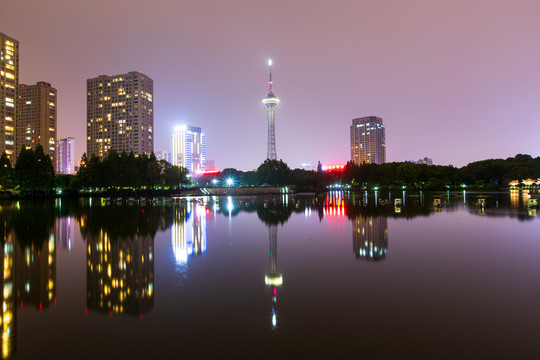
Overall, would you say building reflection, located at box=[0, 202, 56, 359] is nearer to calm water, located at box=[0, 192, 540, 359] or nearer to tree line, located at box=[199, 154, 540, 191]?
calm water, located at box=[0, 192, 540, 359]

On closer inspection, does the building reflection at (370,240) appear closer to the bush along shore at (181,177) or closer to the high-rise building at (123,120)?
the bush along shore at (181,177)

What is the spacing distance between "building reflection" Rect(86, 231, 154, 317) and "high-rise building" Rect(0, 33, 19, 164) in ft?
467

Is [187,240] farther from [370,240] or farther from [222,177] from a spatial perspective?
[222,177]

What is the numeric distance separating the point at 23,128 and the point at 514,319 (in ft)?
725

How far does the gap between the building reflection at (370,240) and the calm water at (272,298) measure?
4.7 inches

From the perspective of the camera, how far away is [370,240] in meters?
18.2

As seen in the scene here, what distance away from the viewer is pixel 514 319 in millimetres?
7758

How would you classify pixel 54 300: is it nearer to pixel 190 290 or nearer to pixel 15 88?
pixel 190 290

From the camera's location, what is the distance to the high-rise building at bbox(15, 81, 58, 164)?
180 meters

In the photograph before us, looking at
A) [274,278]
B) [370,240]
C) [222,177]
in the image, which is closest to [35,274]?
[274,278]

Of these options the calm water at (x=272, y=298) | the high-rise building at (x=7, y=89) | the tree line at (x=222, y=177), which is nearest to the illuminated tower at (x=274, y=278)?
the calm water at (x=272, y=298)

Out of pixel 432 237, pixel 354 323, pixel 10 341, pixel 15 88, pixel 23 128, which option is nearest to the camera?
pixel 10 341

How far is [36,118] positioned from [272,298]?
8407 inches

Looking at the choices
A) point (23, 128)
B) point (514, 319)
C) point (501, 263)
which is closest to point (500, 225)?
point (501, 263)
